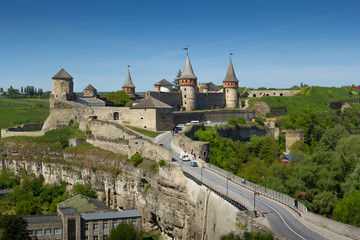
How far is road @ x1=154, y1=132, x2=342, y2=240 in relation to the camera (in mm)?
24625

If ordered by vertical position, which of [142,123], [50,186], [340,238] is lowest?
[50,186]

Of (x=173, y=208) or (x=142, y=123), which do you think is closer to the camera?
(x=173, y=208)

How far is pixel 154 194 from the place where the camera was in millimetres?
43375

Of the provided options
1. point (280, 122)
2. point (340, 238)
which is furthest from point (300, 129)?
point (340, 238)

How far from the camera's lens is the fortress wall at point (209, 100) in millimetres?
74438

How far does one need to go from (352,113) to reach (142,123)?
4882cm

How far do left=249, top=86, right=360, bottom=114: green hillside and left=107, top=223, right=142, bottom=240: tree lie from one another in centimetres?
5104

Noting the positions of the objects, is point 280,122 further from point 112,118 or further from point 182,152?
point 182,152

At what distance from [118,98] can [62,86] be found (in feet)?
34.6

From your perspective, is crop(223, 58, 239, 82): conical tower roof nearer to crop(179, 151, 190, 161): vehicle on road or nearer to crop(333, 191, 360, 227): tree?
crop(179, 151, 190, 161): vehicle on road

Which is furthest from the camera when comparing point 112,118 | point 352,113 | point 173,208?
point 352,113

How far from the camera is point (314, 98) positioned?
10175cm

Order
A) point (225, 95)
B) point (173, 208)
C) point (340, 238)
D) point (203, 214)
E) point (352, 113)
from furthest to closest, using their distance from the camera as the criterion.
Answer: point (352, 113) → point (225, 95) → point (173, 208) → point (203, 214) → point (340, 238)

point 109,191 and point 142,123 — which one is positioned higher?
point 142,123
